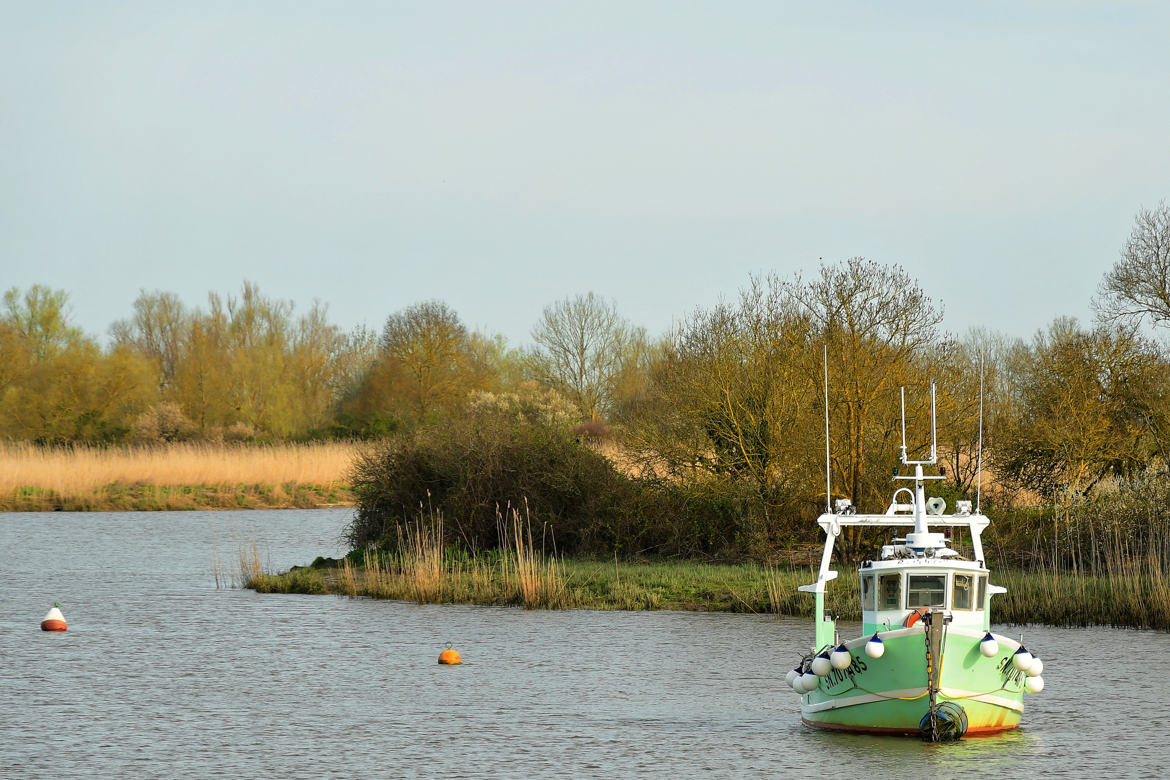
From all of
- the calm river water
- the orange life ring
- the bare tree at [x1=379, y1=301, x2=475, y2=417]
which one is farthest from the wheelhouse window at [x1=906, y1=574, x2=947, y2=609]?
the bare tree at [x1=379, y1=301, x2=475, y2=417]

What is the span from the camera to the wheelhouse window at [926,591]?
1535cm

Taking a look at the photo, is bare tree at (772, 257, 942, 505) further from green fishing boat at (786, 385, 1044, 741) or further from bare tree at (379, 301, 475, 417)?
bare tree at (379, 301, 475, 417)

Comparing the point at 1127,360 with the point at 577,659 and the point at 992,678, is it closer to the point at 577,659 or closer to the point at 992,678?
the point at 577,659

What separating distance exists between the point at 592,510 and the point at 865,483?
275 inches

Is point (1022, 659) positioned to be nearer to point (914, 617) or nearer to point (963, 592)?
point (963, 592)

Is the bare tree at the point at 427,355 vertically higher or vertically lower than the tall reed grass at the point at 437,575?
higher

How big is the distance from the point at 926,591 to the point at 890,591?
0.41m

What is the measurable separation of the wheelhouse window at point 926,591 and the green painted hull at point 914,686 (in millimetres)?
660

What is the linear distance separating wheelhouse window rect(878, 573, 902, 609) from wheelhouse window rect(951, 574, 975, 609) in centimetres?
60

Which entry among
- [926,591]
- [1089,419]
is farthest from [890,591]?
[1089,419]

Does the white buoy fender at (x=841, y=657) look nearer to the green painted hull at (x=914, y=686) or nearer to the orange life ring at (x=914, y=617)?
the green painted hull at (x=914, y=686)

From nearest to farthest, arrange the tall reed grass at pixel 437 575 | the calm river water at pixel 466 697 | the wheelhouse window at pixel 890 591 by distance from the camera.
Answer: the calm river water at pixel 466 697 < the wheelhouse window at pixel 890 591 < the tall reed grass at pixel 437 575

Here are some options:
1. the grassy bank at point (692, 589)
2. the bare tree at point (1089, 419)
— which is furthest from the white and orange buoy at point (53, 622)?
the bare tree at point (1089, 419)

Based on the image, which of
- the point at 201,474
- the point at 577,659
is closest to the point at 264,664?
the point at 577,659
